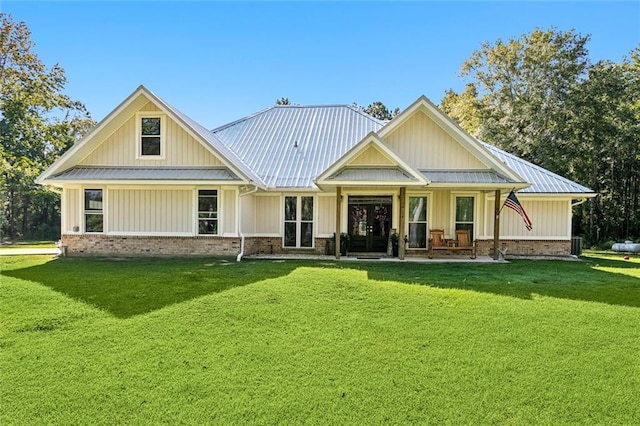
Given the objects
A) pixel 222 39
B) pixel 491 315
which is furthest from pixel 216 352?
pixel 222 39

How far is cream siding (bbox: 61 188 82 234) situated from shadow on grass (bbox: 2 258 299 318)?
1.52 m

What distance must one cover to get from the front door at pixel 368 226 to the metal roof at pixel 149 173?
4.89 meters

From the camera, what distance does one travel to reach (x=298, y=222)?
49.3 feet

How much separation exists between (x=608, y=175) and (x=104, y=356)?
32.2 meters

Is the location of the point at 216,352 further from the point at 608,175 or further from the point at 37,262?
the point at 608,175

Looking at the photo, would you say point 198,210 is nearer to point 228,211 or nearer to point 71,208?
point 228,211

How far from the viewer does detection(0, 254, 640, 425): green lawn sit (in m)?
3.80

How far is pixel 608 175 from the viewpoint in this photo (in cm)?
2684

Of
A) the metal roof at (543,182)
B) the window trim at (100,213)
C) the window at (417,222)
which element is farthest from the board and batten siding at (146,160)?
the metal roof at (543,182)

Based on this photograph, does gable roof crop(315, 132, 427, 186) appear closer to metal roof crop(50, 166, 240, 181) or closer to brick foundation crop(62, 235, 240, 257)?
metal roof crop(50, 166, 240, 181)

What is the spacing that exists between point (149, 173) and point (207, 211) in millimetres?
2384

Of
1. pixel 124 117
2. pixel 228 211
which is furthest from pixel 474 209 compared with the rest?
pixel 124 117

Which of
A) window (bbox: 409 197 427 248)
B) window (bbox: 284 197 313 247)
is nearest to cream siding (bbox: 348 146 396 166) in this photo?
window (bbox: 409 197 427 248)

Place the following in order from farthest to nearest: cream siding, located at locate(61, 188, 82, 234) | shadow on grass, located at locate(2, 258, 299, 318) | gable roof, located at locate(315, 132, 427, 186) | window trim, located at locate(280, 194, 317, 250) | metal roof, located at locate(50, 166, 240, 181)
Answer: window trim, located at locate(280, 194, 317, 250) < cream siding, located at locate(61, 188, 82, 234) < metal roof, located at locate(50, 166, 240, 181) < gable roof, located at locate(315, 132, 427, 186) < shadow on grass, located at locate(2, 258, 299, 318)
